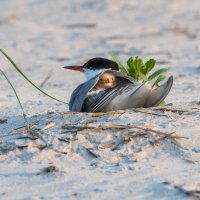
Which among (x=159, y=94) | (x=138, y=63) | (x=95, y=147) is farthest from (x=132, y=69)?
(x=95, y=147)

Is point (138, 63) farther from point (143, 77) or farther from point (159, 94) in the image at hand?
point (159, 94)

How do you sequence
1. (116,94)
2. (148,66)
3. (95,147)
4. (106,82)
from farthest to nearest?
(148,66) → (106,82) → (116,94) → (95,147)

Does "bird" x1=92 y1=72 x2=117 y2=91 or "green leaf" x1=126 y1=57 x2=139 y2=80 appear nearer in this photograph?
"bird" x1=92 y1=72 x2=117 y2=91

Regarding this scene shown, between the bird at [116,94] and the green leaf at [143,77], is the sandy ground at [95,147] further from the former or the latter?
the green leaf at [143,77]

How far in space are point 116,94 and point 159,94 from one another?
274 mm

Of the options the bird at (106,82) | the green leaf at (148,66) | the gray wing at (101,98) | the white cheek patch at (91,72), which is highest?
the green leaf at (148,66)

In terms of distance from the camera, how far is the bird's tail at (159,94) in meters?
4.82

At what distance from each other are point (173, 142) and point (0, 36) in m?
5.78

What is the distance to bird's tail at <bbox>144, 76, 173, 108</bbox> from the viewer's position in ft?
15.8

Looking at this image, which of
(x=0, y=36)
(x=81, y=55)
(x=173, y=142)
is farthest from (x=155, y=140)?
(x=0, y=36)

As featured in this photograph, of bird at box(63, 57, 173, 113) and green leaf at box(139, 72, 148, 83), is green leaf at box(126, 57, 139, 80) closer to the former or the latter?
green leaf at box(139, 72, 148, 83)

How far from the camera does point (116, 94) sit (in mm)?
4832

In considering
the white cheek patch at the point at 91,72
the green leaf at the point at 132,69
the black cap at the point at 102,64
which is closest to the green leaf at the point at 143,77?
the green leaf at the point at 132,69

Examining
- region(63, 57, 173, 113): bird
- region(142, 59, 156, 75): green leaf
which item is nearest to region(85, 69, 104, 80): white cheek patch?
region(63, 57, 173, 113): bird
